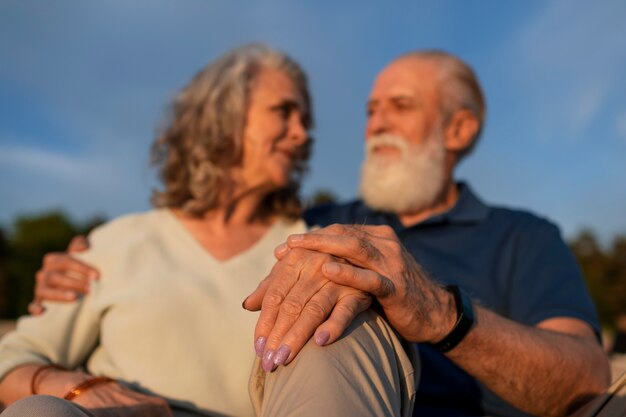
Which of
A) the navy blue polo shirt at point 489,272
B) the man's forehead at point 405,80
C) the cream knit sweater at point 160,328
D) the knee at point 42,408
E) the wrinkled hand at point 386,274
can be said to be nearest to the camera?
the knee at point 42,408

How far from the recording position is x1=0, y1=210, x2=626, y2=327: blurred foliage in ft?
47.8

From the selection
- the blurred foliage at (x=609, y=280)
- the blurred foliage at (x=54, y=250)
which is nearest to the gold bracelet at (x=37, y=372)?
the blurred foliage at (x=54, y=250)

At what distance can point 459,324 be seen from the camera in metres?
1.80

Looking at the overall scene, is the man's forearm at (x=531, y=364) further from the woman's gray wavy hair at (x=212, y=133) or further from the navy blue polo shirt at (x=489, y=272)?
the woman's gray wavy hair at (x=212, y=133)

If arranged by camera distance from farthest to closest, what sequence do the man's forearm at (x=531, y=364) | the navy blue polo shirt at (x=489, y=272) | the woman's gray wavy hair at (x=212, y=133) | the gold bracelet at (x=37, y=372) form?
the woman's gray wavy hair at (x=212, y=133)
the navy blue polo shirt at (x=489, y=272)
the gold bracelet at (x=37, y=372)
the man's forearm at (x=531, y=364)

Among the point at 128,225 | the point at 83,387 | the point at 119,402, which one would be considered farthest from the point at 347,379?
the point at 128,225

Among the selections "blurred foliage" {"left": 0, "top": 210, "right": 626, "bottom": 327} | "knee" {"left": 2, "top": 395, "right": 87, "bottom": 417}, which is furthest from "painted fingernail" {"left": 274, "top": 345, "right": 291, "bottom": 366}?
"blurred foliage" {"left": 0, "top": 210, "right": 626, "bottom": 327}

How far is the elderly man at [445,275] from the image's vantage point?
159 centimetres

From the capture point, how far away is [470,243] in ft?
9.76

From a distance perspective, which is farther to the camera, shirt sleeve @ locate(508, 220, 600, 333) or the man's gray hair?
the man's gray hair

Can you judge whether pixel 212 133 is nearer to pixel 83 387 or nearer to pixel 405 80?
pixel 405 80

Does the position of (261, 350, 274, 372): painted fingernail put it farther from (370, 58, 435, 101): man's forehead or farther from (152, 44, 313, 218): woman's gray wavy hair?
(370, 58, 435, 101): man's forehead

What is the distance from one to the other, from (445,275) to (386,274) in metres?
1.35

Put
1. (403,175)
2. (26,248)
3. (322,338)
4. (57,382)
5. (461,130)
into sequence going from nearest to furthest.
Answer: (322,338)
(57,382)
(403,175)
(461,130)
(26,248)
